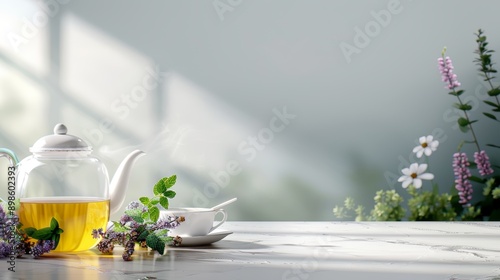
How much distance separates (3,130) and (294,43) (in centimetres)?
118

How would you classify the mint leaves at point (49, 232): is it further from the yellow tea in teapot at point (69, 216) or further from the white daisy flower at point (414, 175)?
the white daisy flower at point (414, 175)

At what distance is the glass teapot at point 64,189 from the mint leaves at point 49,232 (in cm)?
1

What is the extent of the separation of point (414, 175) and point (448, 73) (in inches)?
14.9

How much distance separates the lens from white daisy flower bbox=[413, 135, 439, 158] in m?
2.32

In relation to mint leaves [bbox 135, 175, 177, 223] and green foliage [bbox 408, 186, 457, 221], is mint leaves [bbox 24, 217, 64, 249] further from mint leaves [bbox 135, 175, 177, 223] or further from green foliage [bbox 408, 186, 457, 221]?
green foliage [bbox 408, 186, 457, 221]

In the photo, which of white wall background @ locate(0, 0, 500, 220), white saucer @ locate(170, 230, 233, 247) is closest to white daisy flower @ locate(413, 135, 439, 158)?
white wall background @ locate(0, 0, 500, 220)

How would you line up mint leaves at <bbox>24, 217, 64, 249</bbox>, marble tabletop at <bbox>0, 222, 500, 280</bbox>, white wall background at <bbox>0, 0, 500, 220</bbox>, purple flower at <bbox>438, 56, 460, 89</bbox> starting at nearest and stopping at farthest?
marble tabletop at <bbox>0, 222, 500, 280</bbox> → mint leaves at <bbox>24, 217, 64, 249</bbox> → purple flower at <bbox>438, 56, 460, 89</bbox> → white wall background at <bbox>0, 0, 500, 220</bbox>

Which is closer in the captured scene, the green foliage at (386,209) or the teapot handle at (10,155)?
the teapot handle at (10,155)

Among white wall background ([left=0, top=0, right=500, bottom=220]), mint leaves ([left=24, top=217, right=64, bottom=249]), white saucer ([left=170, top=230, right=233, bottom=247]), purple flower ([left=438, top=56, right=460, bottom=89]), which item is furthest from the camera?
white wall background ([left=0, top=0, right=500, bottom=220])

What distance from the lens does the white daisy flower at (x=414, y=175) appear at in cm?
234

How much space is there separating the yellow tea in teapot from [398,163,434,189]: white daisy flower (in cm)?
133

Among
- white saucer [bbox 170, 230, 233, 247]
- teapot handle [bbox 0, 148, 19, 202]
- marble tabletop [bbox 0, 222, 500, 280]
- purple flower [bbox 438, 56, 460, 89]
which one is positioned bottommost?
marble tabletop [bbox 0, 222, 500, 280]

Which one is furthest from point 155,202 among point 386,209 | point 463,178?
point 463,178

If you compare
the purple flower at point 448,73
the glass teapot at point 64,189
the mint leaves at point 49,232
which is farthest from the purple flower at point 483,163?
the mint leaves at point 49,232
